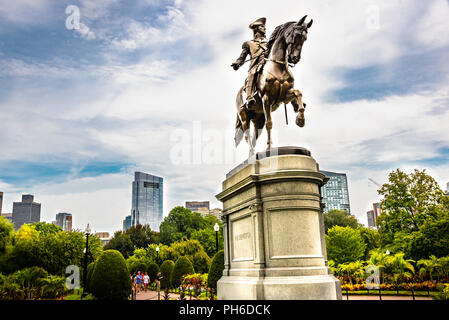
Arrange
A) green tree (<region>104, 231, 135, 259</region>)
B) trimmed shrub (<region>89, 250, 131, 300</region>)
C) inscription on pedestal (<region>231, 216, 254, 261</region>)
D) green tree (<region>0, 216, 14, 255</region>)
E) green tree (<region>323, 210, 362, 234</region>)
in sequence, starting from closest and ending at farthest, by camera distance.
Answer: inscription on pedestal (<region>231, 216, 254, 261</region>) < trimmed shrub (<region>89, 250, 131, 300</region>) < green tree (<region>0, 216, 14, 255</region>) < green tree (<region>323, 210, 362, 234</region>) < green tree (<region>104, 231, 135, 259</region>)

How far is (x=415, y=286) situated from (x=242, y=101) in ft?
61.0

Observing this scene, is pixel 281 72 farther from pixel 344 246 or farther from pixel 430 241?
pixel 344 246

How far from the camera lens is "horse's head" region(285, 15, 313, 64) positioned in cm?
986

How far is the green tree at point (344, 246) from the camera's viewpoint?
152 ft

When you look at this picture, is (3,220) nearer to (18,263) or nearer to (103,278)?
(18,263)

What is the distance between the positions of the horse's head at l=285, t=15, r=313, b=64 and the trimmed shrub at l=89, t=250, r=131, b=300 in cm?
1636

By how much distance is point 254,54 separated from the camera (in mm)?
12102

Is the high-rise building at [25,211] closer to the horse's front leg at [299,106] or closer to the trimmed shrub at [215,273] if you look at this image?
the trimmed shrub at [215,273]

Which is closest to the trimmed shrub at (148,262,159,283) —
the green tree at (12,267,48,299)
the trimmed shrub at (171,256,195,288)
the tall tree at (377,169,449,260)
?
the trimmed shrub at (171,256,195,288)

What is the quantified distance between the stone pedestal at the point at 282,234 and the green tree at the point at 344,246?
38.7 meters

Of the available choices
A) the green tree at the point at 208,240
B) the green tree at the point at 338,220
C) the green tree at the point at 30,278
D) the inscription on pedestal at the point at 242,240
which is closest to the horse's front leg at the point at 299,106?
the inscription on pedestal at the point at 242,240

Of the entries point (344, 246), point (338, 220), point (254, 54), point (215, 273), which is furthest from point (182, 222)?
point (254, 54)

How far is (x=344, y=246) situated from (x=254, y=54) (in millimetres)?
40731

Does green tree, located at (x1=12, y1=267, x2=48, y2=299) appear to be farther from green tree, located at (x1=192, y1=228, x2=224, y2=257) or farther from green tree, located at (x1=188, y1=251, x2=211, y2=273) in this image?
green tree, located at (x1=192, y1=228, x2=224, y2=257)
